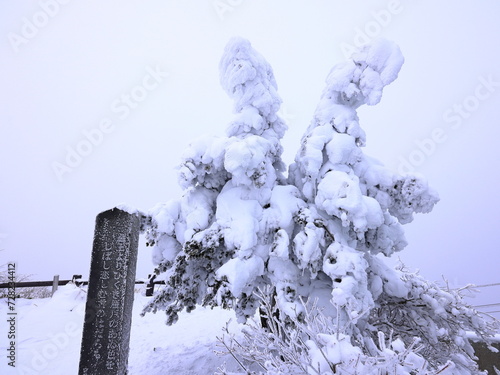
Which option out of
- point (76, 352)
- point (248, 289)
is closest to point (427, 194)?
point (248, 289)

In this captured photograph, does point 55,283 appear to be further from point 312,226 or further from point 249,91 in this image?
point 312,226

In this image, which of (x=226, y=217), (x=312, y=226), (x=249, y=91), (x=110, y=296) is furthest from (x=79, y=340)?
(x=249, y=91)

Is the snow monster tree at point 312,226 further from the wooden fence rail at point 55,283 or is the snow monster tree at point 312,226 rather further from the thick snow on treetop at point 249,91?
the wooden fence rail at point 55,283

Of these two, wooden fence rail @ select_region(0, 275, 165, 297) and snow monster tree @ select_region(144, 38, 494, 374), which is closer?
snow monster tree @ select_region(144, 38, 494, 374)

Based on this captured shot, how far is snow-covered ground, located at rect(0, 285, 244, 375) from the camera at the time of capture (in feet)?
23.1

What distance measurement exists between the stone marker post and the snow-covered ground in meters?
2.84

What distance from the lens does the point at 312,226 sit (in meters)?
5.47

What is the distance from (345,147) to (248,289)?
347 cm

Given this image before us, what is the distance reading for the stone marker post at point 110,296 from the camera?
4.65 meters

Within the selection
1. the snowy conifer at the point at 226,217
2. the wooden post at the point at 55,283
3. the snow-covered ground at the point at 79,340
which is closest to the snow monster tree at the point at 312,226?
the snowy conifer at the point at 226,217

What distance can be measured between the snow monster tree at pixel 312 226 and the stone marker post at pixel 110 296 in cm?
97

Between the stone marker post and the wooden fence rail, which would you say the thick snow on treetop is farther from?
the wooden fence rail

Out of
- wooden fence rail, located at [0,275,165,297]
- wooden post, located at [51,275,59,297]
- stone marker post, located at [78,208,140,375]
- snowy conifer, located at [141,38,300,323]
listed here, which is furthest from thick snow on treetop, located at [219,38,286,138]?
wooden post, located at [51,275,59,297]

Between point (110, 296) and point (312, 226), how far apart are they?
12.2ft
